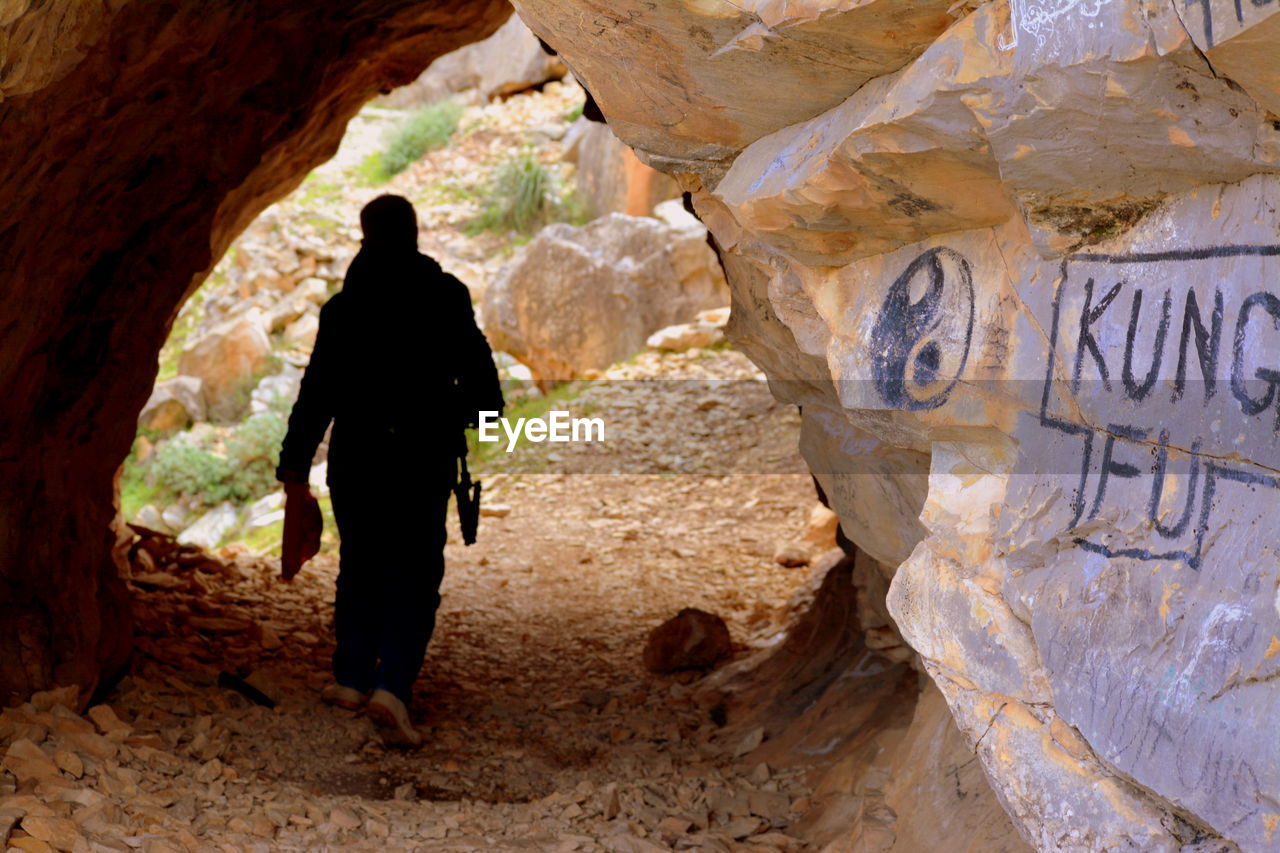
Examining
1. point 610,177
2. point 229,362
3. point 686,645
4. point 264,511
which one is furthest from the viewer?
point 610,177

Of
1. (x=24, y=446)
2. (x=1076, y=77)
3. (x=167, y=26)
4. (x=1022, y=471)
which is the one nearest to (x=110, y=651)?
(x=24, y=446)

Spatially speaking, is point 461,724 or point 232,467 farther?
point 232,467

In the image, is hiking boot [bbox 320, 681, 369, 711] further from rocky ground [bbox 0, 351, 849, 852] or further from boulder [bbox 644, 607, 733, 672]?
boulder [bbox 644, 607, 733, 672]

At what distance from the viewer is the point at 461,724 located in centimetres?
450

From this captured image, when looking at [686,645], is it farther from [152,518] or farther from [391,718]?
[152,518]

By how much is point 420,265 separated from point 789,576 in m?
3.67

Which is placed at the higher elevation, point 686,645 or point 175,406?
point 175,406

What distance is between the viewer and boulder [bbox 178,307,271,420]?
40.9ft

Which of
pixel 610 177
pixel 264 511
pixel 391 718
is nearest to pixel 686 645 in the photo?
pixel 391 718

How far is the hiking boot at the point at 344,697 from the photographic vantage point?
4192 mm

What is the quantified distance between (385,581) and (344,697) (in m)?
0.46

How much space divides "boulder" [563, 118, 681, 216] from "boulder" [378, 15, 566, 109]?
229 centimetres

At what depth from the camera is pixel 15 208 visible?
3.45 m

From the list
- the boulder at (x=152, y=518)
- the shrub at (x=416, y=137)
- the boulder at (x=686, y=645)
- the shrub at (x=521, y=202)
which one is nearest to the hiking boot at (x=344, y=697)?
the boulder at (x=686, y=645)
